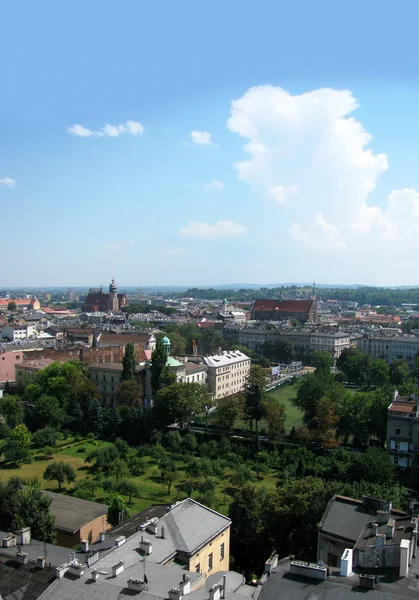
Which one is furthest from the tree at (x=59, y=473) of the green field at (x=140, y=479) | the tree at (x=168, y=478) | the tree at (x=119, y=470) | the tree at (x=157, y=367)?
the tree at (x=157, y=367)

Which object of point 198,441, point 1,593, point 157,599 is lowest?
point 198,441

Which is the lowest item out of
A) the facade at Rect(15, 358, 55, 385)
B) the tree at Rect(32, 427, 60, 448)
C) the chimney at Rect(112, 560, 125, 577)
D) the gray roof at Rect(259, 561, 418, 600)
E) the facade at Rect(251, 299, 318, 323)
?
the tree at Rect(32, 427, 60, 448)

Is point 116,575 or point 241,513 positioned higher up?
point 116,575

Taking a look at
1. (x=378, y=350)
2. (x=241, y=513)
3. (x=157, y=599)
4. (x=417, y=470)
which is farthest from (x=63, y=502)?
(x=378, y=350)

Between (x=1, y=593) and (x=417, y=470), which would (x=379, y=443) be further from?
(x=1, y=593)

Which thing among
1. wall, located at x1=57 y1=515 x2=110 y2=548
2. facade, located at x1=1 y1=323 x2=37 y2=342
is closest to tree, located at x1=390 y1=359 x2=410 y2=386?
wall, located at x1=57 y1=515 x2=110 y2=548

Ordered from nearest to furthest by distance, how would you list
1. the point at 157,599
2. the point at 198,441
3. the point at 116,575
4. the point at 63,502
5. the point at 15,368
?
the point at 157,599 → the point at 116,575 → the point at 63,502 → the point at 198,441 → the point at 15,368

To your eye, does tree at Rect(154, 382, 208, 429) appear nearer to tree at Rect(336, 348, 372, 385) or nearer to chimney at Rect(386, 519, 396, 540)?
chimney at Rect(386, 519, 396, 540)
